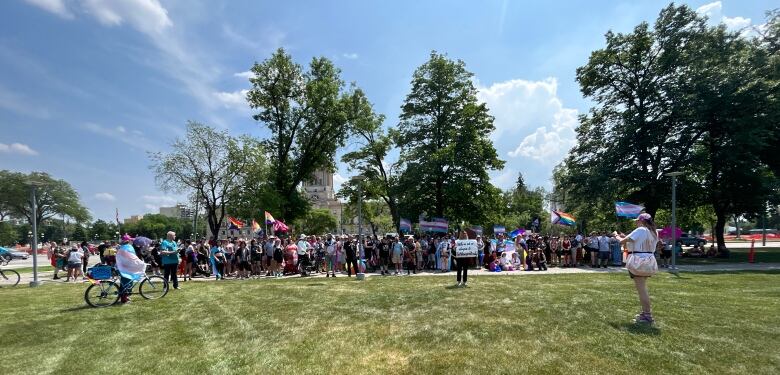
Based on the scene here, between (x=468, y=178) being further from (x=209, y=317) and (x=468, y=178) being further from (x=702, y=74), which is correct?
(x=209, y=317)

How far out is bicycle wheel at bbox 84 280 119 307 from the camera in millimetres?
11911

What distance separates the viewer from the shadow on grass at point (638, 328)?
7547 millimetres

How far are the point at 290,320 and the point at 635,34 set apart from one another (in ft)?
115

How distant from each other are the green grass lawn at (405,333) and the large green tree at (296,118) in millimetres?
25448

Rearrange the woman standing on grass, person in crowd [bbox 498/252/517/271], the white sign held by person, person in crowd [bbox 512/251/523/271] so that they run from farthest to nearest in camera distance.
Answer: person in crowd [bbox 512/251/523/271]
person in crowd [bbox 498/252/517/271]
the white sign held by person
the woman standing on grass

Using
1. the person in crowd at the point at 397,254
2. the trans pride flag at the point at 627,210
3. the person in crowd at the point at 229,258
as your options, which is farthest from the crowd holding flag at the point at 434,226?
the person in crowd at the point at 229,258

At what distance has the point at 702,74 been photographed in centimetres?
2973

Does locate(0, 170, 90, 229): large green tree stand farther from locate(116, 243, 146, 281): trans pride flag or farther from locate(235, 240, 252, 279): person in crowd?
locate(116, 243, 146, 281): trans pride flag

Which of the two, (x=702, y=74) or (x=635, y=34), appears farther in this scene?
(x=635, y=34)

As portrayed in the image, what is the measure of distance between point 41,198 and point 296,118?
78.5 meters

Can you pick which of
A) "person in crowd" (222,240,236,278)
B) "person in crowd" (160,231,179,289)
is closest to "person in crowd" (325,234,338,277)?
"person in crowd" (222,240,236,278)

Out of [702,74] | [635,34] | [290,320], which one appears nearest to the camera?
[290,320]

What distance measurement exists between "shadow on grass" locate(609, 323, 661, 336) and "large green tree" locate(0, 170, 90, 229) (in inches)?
3779

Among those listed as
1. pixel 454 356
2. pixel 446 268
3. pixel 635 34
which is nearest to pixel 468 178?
pixel 446 268
